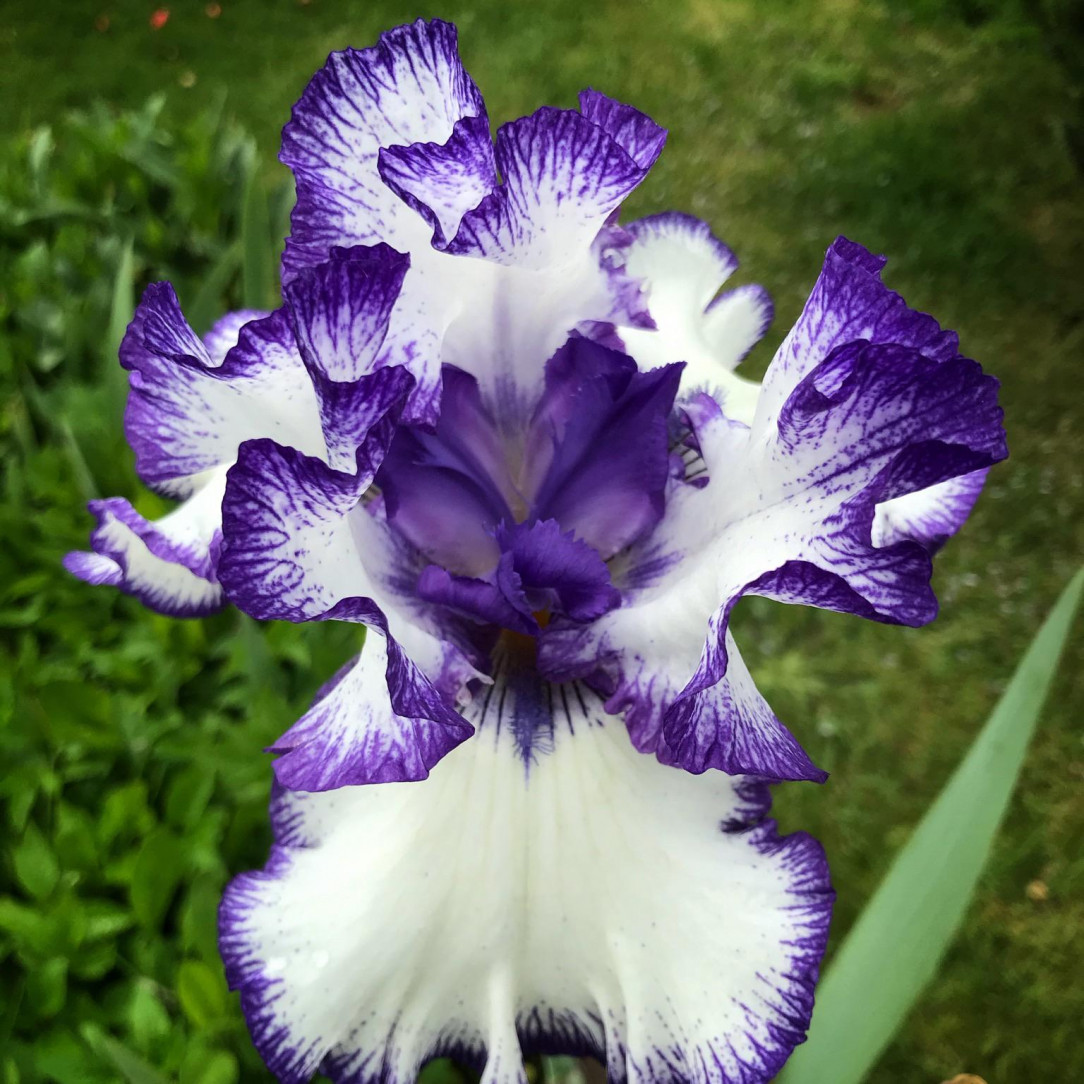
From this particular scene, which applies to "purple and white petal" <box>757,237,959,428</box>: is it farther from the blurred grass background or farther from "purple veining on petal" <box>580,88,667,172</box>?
the blurred grass background

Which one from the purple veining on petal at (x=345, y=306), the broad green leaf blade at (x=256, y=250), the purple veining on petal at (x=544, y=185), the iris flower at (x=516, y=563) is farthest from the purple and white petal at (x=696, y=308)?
the broad green leaf blade at (x=256, y=250)

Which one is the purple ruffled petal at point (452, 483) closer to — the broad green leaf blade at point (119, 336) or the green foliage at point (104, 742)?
the green foliage at point (104, 742)

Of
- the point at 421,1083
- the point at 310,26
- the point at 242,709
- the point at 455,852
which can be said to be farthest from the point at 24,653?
the point at 310,26

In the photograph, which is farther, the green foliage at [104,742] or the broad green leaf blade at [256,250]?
the broad green leaf blade at [256,250]

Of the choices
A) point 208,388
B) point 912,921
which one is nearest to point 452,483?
point 208,388

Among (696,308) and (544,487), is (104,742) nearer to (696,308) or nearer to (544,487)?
(544,487)

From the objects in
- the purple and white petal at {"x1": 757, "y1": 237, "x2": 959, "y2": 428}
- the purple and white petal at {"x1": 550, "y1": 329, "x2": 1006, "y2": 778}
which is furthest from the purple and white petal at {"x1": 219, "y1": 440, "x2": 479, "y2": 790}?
the purple and white petal at {"x1": 757, "y1": 237, "x2": 959, "y2": 428}
